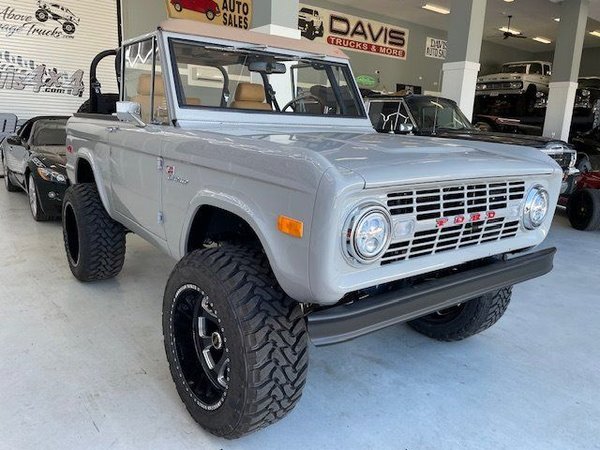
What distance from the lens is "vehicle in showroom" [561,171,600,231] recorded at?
6414mm

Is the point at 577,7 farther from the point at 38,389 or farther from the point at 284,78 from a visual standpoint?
the point at 38,389

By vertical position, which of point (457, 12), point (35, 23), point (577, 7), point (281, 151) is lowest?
point (281, 151)

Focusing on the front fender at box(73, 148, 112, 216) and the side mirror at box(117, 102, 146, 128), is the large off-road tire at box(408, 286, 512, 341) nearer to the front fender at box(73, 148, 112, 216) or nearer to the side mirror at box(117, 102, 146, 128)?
the side mirror at box(117, 102, 146, 128)

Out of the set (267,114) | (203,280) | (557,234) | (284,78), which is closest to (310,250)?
(203,280)

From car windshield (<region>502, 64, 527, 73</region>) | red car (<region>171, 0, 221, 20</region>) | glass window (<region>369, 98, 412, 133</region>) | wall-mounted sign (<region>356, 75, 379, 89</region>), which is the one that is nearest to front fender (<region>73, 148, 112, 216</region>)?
glass window (<region>369, 98, 412, 133</region>)

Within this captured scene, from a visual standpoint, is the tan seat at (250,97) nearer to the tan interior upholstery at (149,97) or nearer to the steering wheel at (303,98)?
the steering wheel at (303,98)

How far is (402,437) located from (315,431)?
384mm

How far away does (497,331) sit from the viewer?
3188 mm

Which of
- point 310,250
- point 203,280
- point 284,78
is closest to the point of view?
point 310,250

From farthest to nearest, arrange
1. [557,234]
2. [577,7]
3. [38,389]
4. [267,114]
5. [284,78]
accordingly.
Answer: [577,7] < [557,234] < [284,78] < [267,114] < [38,389]

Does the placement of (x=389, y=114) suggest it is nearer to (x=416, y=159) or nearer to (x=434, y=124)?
(x=434, y=124)

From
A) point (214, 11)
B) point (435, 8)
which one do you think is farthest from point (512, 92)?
point (214, 11)

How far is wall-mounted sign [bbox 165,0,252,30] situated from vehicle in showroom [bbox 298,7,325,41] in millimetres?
5392

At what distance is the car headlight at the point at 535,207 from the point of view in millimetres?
2160
